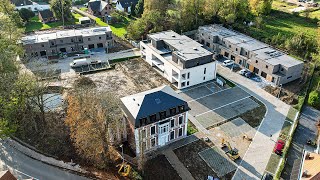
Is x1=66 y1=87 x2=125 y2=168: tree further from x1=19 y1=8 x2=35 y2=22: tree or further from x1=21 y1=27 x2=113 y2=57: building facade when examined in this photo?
x1=19 y1=8 x2=35 y2=22: tree

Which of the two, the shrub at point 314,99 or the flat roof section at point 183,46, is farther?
the flat roof section at point 183,46

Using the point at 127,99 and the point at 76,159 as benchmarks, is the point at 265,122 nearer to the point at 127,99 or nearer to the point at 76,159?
the point at 127,99

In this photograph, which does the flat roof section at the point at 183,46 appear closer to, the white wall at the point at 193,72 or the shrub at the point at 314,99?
the white wall at the point at 193,72

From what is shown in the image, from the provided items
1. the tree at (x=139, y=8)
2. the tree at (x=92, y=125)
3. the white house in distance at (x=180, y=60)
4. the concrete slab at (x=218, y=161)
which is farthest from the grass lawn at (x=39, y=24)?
the concrete slab at (x=218, y=161)

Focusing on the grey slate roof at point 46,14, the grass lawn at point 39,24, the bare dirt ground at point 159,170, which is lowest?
the bare dirt ground at point 159,170

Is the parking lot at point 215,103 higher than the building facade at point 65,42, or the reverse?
the building facade at point 65,42

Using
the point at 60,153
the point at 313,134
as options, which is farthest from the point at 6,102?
the point at 313,134

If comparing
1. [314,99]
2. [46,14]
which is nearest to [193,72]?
[314,99]
